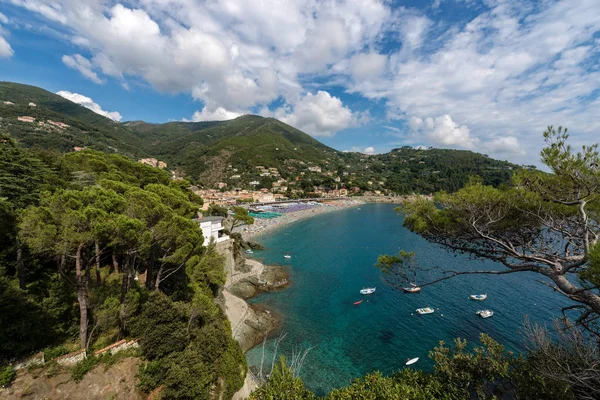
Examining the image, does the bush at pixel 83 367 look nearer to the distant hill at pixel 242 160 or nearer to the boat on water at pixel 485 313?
the boat on water at pixel 485 313

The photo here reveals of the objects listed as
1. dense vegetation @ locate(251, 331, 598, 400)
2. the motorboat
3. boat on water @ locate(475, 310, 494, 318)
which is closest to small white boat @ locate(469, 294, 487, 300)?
the motorboat

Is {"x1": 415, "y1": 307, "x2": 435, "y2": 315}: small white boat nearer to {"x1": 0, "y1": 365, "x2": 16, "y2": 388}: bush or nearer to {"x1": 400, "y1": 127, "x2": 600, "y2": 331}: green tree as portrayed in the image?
{"x1": 400, "y1": 127, "x2": 600, "y2": 331}: green tree

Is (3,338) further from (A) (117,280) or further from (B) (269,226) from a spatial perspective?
(B) (269,226)

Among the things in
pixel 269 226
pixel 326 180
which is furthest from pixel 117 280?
pixel 326 180

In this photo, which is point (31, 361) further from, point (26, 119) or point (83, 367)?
point (26, 119)

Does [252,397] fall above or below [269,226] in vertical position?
above

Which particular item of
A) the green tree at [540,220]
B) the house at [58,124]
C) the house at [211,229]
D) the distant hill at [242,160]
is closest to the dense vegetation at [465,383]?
the green tree at [540,220]
